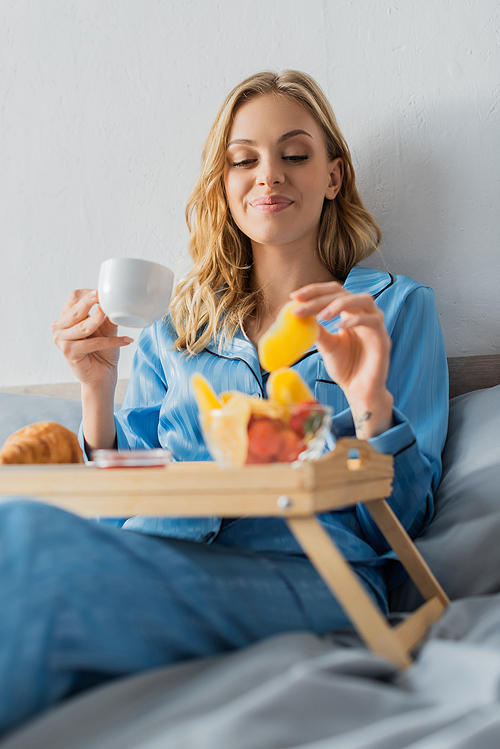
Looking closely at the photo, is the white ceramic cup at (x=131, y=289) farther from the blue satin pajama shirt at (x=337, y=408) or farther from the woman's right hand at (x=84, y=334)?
the blue satin pajama shirt at (x=337, y=408)

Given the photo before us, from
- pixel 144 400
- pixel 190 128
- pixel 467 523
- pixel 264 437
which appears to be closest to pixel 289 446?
pixel 264 437

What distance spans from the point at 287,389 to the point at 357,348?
0.16 m

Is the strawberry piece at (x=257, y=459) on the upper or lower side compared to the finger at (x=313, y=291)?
lower

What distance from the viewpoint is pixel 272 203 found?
119 centimetres

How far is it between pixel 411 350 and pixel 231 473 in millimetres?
626

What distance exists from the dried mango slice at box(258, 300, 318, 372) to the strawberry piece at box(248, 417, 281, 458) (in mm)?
92

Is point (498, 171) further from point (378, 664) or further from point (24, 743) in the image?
point (24, 743)

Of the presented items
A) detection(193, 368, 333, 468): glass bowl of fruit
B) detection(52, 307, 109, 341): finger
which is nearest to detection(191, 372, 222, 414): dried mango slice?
detection(193, 368, 333, 468): glass bowl of fruit

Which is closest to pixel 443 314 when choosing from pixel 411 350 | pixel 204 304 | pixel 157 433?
pixel 411 350

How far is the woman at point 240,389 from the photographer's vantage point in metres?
0.56

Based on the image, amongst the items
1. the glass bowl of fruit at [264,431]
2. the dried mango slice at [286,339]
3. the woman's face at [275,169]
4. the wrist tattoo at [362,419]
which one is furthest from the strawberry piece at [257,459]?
the woman's face at [275,169]

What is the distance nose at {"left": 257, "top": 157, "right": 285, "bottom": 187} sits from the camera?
1.17m

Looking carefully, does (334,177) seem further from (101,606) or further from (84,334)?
(101,606)

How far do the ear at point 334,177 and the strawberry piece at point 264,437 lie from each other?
863mm
